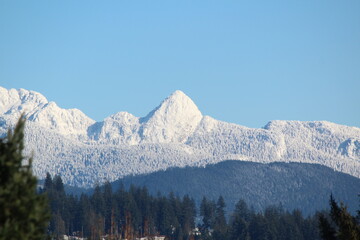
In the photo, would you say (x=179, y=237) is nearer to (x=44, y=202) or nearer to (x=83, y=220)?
(x=83, y=220)

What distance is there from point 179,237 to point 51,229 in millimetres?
31997

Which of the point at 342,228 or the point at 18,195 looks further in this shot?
the point at 342,228

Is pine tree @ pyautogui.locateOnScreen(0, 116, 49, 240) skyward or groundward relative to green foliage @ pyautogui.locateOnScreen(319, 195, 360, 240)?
groundward

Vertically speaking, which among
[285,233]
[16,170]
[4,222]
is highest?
[285,233]

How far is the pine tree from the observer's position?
131 feet

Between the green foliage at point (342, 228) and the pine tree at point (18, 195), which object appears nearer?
the pine tree at point (18, 195)

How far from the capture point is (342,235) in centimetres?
6988

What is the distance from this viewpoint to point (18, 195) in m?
40.6

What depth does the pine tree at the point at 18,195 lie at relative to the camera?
4000 centimetres

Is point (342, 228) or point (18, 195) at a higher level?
point (342, 228)

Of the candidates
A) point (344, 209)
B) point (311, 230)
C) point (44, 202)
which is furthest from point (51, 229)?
point (44, 202)

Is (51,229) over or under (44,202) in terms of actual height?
over

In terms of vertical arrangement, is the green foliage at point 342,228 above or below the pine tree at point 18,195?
above

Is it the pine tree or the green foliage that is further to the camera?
the green foliage
